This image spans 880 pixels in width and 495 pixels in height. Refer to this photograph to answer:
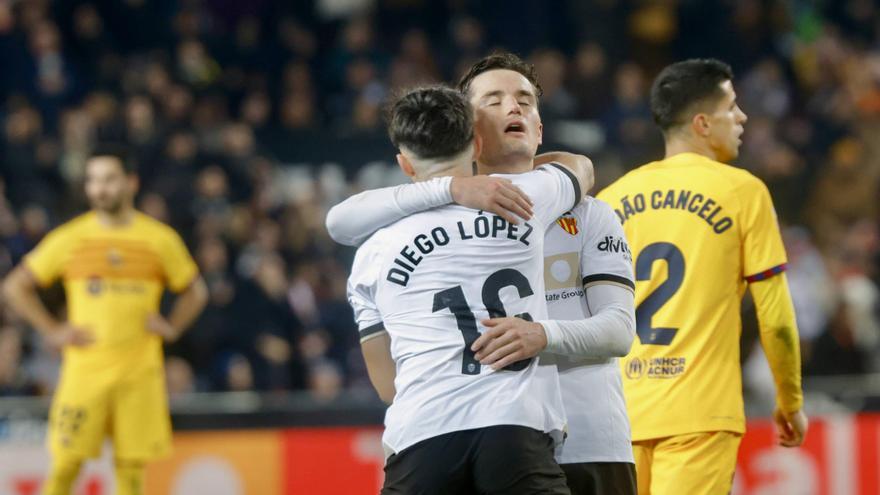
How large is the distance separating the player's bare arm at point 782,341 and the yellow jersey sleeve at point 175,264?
191 inches

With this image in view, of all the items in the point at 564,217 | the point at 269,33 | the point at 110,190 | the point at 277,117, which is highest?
the point at 269,33

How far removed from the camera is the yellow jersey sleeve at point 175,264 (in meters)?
8.76

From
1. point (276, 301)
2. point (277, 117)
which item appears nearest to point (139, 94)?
point (277, 117)

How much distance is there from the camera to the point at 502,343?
3.51m

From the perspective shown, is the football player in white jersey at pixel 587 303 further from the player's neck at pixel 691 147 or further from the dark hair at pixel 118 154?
the dark hair at pixel 118 154

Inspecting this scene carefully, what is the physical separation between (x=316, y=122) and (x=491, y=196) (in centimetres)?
982

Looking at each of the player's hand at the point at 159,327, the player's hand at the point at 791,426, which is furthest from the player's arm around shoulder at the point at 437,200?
the player's hand at the point at 159,327

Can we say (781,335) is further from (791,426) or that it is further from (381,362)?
(381,362)

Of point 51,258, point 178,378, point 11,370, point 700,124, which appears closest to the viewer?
point 700,124

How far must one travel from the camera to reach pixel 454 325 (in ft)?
11.8

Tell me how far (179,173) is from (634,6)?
626 cm

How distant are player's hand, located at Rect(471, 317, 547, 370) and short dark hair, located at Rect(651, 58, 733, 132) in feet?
6.27

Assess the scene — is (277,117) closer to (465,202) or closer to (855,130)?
(855,130)

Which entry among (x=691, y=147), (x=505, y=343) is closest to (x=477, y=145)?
(x=505, y=343)
